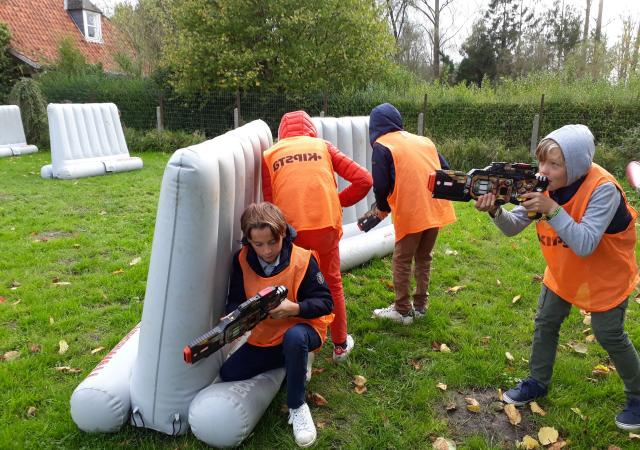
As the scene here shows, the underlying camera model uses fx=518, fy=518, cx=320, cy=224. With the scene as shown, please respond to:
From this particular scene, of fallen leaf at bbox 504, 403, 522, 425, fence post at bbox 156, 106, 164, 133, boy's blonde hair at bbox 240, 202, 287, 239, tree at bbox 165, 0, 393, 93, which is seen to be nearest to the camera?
boy's blonde hair at bbox 240, 202, 287, 239

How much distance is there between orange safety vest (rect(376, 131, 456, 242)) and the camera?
13.2 feet

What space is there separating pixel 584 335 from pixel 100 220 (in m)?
6.31

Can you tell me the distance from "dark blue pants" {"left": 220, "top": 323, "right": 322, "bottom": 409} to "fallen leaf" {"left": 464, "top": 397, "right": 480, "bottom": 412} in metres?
1.11

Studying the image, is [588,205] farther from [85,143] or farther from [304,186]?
[85,143]

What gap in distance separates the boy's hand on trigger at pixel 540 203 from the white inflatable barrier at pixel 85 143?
9.83 metres

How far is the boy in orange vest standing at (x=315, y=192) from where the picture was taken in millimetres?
3463

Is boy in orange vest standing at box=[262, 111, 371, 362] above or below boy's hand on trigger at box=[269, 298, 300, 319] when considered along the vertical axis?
above

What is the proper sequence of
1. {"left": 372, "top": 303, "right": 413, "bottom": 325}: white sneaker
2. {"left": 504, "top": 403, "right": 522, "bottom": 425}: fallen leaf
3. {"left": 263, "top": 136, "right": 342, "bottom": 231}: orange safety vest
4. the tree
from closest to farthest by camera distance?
1. {"left": 504, "top": 403, "right": 522, "bottom": 425}: fallen leaf
2. {"left": 263, "top": 136, "right": 342, "bottom": 231}: orange safety vest
3. {"left": 372, "top": 303, "right": 413, "bottom": 325}: white sneaker
4. the tree

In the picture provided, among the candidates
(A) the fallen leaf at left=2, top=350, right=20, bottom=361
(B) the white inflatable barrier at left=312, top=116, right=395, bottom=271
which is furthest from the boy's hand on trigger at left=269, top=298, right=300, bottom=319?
(B) the white inflatable barrier at left=312, top=116, right=395, bottom=271

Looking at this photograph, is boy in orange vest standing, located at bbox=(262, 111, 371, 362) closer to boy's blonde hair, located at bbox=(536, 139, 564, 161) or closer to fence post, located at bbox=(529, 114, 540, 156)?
boy's blonde hair, located at bbox=(536, 139, 564, 161)

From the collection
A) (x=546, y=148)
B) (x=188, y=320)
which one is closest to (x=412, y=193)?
(x=546, y=148)

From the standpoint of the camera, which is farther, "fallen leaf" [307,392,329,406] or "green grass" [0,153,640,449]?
"fallen leaf" [307,392,329,406]

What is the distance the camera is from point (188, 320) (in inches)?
110

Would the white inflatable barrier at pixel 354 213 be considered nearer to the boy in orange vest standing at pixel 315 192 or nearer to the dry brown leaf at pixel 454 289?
the dry brown leaf at pixel 454 289
